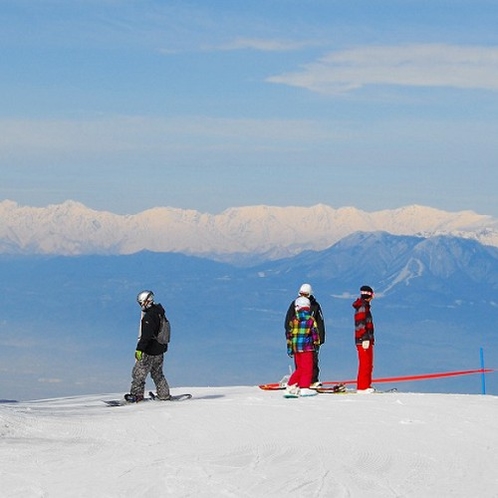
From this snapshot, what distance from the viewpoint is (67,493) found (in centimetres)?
1116

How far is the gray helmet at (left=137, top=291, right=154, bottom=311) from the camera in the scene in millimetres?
18422

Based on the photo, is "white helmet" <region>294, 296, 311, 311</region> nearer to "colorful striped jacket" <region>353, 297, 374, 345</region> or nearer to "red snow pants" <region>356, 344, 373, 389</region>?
"colorful striped jacket" <region>353, 297, 374, 345</region>

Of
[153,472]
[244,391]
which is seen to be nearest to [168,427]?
[153,472]

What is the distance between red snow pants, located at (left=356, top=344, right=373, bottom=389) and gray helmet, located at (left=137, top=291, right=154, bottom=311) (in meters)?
3.86

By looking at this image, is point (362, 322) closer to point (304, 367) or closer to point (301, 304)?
point (304, 367)

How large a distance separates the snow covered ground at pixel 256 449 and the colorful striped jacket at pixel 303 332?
3.15ft

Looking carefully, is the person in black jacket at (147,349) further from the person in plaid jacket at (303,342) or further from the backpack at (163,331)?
the person in plaid jacket at (303,342)

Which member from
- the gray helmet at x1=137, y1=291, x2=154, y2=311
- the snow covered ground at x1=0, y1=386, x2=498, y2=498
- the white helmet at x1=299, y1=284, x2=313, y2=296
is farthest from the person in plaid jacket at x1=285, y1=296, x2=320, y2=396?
the gray helmet at x1=137, y1=291, x2=154, y2=311

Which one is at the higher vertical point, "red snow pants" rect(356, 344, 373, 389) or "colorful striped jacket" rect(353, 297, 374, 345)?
"colorful striped jacket" rect(353, 297, 374, 345)

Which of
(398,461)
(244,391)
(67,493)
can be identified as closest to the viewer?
(67,493)

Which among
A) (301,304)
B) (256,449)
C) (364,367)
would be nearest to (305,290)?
(301,304)

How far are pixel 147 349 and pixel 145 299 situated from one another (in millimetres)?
791

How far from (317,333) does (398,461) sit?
21.2ft

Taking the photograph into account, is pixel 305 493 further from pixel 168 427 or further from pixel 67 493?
pixel 168 427
